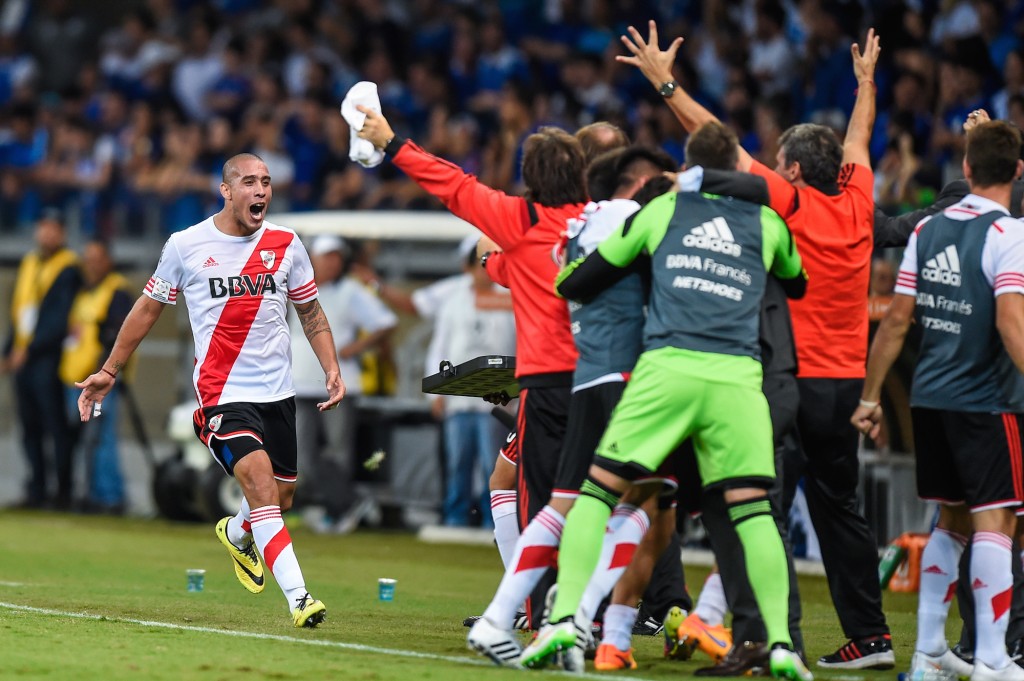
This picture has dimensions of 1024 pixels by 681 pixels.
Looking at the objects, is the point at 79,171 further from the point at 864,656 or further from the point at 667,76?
the point at 864,656

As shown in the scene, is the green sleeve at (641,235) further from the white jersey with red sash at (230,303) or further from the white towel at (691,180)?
the white jersey with red sash at (230,303)

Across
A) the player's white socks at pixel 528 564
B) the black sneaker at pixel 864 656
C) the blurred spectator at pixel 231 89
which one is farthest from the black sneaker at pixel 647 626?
the blurred spectator at pixel 231 89

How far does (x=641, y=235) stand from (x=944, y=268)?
132 cm

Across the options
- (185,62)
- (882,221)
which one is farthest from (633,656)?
(185,62)

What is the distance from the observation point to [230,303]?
880 centimetres

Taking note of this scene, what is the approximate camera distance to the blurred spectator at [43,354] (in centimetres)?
1750

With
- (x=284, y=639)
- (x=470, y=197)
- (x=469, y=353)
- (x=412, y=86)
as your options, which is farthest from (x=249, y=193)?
(x=412, y=86)

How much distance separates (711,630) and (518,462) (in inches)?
46.8

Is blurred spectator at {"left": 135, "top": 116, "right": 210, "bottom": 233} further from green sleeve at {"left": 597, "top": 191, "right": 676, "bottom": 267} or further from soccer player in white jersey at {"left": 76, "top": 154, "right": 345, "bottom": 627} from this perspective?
green sleeve at {"left": 597, "top": 191, "right": 676, "bottom": 267}

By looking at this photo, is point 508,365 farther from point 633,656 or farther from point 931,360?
point 931,360

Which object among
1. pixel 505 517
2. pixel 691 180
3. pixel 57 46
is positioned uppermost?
pixel 57 46

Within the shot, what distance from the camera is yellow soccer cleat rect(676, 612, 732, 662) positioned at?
7156 mm

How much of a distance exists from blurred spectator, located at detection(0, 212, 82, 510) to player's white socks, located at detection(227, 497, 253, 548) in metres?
8.90

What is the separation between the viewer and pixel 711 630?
7246 mm
